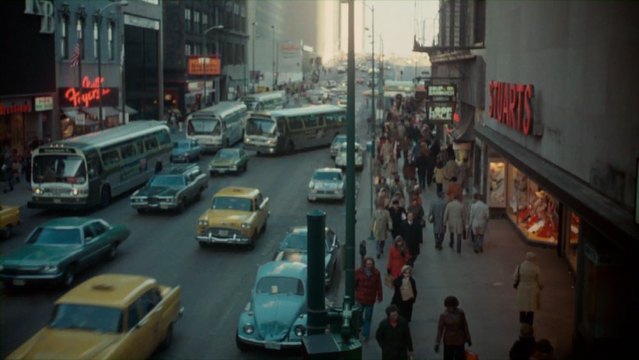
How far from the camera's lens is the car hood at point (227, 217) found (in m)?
24.7

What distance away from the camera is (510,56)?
22141mm

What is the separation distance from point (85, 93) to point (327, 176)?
24.7 meters

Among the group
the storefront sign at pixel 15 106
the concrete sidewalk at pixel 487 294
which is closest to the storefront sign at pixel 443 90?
the concrete sidewalk at pixel 487 294

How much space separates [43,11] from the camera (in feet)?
146

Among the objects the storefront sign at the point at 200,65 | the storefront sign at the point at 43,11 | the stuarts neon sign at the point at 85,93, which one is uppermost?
the storefront sign at the point at 43,11

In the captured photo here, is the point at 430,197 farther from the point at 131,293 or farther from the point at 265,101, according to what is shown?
the point at 265,101

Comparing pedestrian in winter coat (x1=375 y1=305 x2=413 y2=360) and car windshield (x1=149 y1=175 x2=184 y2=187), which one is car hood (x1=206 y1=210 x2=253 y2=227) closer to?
car windshield (x1=149 y1=175 x2=184 y2=187)

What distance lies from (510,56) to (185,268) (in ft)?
33.9

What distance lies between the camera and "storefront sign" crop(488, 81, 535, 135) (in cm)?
1840

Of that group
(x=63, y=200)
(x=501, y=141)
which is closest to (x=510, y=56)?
(x=501, y=141)

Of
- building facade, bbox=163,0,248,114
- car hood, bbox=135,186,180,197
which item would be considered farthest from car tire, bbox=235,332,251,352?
building facade, bbox=163,0,248,114

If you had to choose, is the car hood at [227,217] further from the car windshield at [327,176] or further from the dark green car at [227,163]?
the dark green car at [227,163]

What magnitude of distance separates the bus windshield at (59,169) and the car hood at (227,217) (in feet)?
24.1

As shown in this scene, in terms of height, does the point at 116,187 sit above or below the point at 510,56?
below
